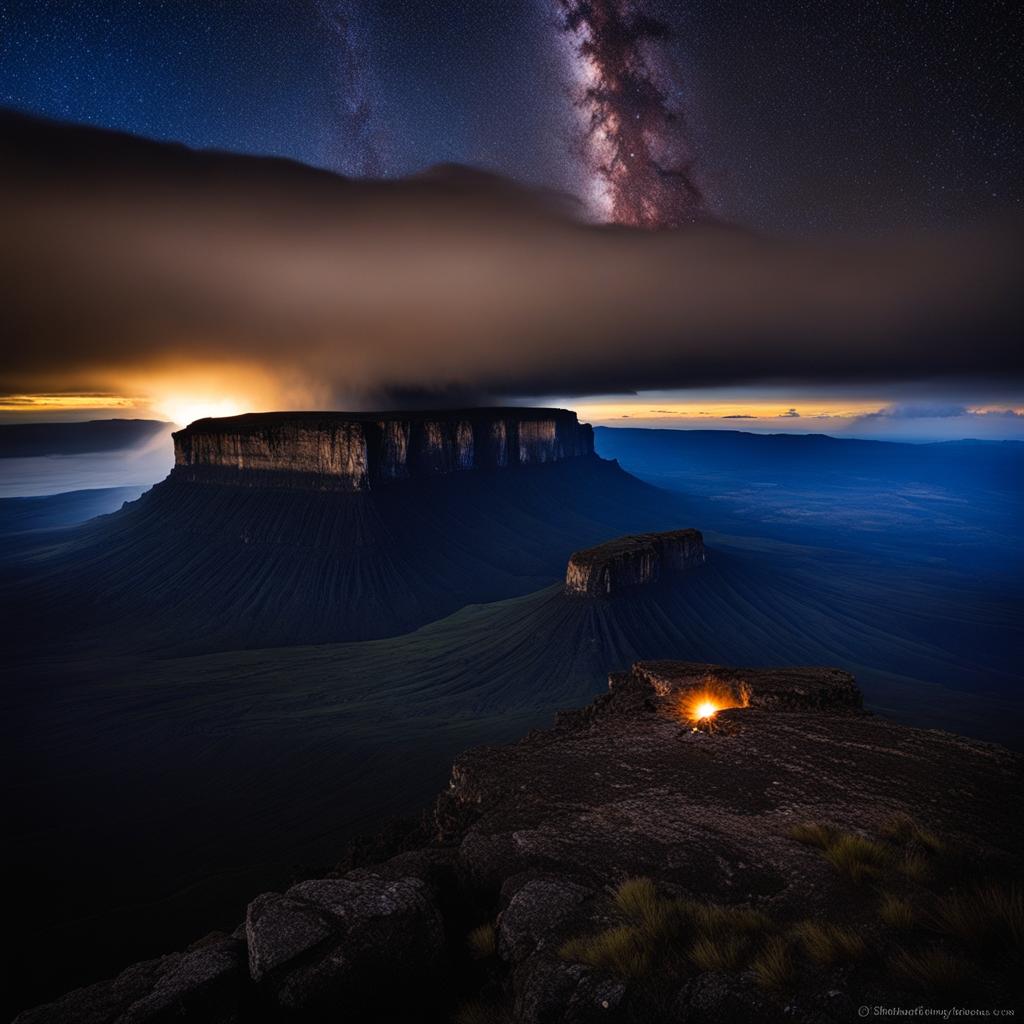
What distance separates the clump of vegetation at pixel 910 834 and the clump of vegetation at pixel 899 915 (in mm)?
2139

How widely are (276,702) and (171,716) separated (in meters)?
7.16

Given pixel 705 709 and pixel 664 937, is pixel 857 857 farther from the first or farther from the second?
pixel 705 709

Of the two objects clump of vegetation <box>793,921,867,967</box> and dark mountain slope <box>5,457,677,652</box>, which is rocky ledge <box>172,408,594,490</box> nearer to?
dark mountain slope <box>5,457,677,652</box>

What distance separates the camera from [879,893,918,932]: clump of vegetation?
6199mm

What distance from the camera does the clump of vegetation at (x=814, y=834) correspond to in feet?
28.7

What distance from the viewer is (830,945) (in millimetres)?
5703

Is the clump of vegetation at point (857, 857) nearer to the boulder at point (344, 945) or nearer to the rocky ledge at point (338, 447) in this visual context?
the boulder at point (344, 945)

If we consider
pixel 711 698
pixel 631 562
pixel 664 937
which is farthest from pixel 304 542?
pixel 664 937

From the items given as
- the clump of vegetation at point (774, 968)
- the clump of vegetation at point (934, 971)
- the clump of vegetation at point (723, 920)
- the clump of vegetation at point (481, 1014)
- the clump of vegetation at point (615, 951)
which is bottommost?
the clump of vegetation at point (481, 1014)

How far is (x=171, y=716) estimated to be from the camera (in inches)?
1569

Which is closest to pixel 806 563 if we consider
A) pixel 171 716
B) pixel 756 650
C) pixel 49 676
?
pixel 756 650

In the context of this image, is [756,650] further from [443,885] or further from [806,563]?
[443,885]

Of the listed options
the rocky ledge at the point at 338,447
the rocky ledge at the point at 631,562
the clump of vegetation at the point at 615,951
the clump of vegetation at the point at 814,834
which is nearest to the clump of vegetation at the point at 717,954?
the clump of vegetation at the point at 615,951

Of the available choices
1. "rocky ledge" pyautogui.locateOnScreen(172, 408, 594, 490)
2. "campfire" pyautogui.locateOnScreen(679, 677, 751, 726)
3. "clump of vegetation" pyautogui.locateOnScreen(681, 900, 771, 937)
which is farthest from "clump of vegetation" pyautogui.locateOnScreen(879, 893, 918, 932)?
"rocky ledge" pyautogui.locateOnScreen(172, 408, 594, 490)
